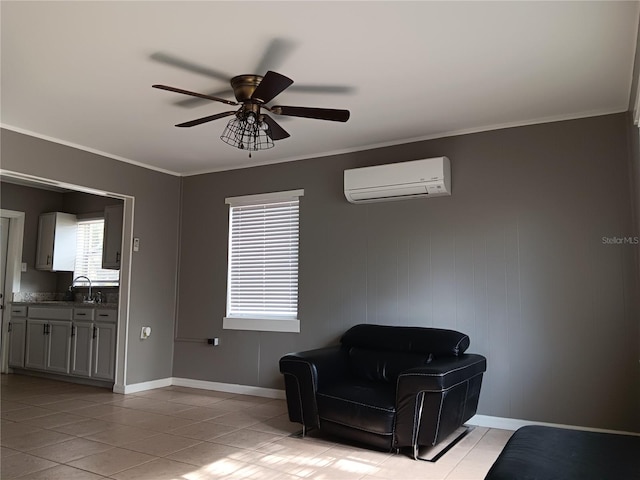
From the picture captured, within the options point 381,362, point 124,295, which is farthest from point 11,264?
point 381,362

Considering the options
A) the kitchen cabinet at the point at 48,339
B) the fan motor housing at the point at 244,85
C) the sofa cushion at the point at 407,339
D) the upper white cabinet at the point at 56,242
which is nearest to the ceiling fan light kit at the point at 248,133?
the fan motor housing at the point at 244,85

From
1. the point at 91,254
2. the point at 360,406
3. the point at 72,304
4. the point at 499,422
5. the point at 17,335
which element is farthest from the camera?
the point at 91,254

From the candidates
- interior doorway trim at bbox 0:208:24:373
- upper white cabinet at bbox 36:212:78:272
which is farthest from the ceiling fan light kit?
interior doorway trim at bbox 0:208:24:373

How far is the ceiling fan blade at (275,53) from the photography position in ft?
9.41

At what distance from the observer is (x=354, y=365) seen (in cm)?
430

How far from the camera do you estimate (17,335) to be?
257 inches

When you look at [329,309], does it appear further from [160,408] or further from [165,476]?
[165,476]

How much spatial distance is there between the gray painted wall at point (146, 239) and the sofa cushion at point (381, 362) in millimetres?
2576

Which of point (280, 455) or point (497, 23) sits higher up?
point (497, 23)

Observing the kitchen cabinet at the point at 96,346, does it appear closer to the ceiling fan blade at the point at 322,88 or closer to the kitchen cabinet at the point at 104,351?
→ the kitchen cabinet at the point at 104,351

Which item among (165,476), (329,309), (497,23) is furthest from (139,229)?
(497,23)

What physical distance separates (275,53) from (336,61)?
0.39 meters

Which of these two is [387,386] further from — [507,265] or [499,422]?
[507,265]

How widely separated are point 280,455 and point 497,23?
3.02m
